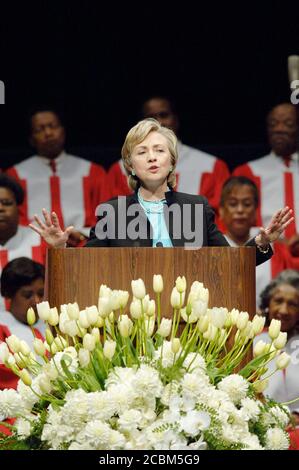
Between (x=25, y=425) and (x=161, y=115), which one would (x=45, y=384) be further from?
(x=161, y=115)

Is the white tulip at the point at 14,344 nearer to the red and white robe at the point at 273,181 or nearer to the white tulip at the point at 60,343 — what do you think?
the white tulip at the point at 60,343

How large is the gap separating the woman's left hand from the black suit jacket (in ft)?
0.25

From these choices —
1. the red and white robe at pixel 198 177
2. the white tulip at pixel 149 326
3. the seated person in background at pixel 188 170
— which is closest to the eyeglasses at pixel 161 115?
the seated person in background at pixel 188 170

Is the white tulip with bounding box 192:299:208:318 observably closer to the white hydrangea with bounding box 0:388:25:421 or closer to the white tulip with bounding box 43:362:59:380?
the white tulip with bounding box 43:362:59:380

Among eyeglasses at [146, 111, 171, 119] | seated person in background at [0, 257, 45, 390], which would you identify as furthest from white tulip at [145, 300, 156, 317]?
eyeglasses at [146, 111, 171, 119]

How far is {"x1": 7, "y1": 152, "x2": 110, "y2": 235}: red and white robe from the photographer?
6293 mm

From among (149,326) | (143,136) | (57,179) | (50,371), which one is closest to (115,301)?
(149,326)

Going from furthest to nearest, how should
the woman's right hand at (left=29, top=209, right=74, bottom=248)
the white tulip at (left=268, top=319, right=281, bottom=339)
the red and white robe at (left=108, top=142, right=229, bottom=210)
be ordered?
the red and white robe at (left=108, top=142, right=229, bottom=210)
the woman's right hand at (left=29, top=209, right=74, bottom=248)
the white tulip at (left=268, top=319, right=281, bottom=339)

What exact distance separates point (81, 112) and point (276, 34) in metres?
1.23

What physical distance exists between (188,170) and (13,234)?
1.06 m

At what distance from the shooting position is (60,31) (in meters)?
6.56

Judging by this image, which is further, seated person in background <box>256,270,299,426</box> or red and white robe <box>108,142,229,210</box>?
red and white robe <box>108,142,229,210</box>

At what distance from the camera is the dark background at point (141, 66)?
21.4 feet
